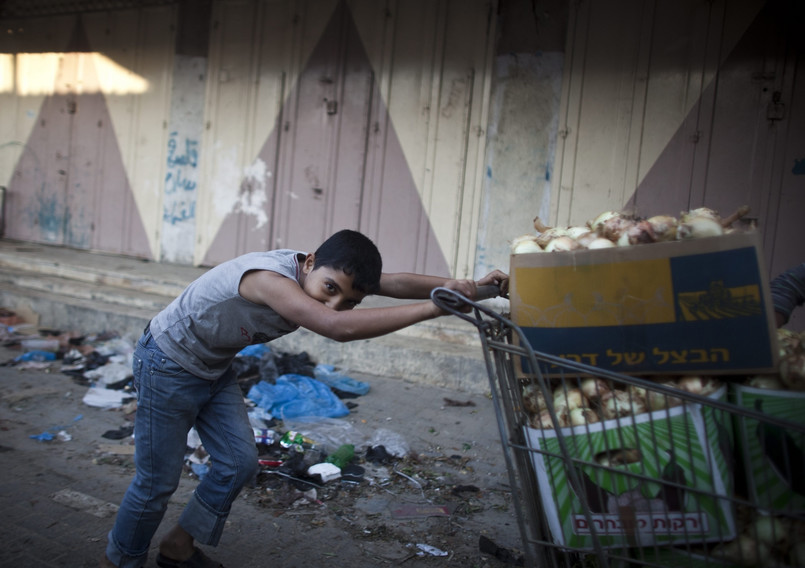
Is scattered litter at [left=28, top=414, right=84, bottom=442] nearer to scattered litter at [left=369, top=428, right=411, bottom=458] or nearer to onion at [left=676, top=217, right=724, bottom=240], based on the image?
scattered litter at [left=369, top=428, right=411, bottom=458]

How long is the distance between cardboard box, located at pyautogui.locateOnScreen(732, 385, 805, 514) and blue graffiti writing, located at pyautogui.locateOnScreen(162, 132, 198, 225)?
7.68 m

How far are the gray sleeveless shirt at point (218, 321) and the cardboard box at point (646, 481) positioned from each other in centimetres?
117

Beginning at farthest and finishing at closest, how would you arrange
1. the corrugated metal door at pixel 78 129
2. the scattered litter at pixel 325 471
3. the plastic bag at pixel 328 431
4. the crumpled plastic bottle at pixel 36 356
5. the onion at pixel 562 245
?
1. the corrugated metal door at pixel 78 129
2. the crumpled plastic bottle at pixel 36 356
3. the plastic bag at pixel 328 431
4. the scattered litter at pixel 325 471
5. the onion at pixel 562 245

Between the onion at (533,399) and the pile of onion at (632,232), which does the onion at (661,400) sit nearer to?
the onion at (533,399)

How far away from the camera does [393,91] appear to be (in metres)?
6.97

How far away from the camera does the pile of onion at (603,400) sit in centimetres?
190

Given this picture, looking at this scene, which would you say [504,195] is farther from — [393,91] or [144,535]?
[144,535]

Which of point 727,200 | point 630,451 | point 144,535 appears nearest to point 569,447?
point 630,451

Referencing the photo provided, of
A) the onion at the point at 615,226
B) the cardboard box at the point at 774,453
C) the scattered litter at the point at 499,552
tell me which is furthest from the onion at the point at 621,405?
the scattered litter at the point at 499,552

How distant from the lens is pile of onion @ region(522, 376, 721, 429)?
1.90 meters

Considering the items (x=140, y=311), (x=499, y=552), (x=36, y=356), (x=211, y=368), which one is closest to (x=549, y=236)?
(x=211, y=368)

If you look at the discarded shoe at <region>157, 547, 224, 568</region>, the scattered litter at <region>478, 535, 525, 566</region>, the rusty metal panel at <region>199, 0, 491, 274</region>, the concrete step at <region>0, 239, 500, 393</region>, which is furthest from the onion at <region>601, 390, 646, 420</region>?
the rusty metal panel at <region>199, 0, 491, 274</region>

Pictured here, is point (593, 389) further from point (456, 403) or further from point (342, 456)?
point (456, 403)

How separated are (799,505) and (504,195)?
15.6 feet
